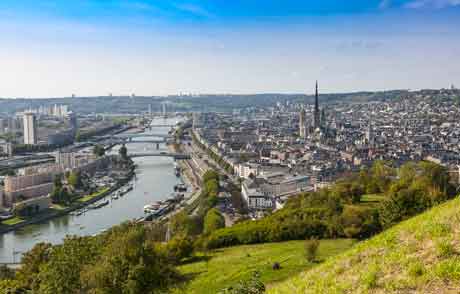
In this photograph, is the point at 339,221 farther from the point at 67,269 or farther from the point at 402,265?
the point at 402,265

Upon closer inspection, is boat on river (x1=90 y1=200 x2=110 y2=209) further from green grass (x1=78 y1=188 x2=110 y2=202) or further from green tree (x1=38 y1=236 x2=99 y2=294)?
green tree (x1=38 y1=236 x2=99 y2=294)

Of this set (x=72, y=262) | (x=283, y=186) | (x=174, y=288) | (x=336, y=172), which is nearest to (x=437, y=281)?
(x=174, y=288)

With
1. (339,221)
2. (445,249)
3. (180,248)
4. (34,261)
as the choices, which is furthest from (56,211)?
(445,249)

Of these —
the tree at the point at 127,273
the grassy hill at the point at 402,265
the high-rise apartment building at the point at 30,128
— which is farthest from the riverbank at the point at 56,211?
the high-rise apartment building at the point at 30,128

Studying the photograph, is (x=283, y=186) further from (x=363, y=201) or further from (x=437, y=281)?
(x=437, y=281)

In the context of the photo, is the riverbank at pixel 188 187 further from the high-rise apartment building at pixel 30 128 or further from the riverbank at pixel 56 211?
the high-rise apartment building at pixel 30 128

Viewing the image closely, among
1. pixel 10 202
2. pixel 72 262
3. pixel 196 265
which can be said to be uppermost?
pixel 72 262

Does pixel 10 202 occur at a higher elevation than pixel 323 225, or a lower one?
lower

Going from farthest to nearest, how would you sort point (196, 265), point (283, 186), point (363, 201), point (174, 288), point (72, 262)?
point (283, 186) < point (363, 201) < point (196, 265) < point (72, 262) < point (174, 288)

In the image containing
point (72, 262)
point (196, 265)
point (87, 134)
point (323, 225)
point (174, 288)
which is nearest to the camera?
point (174, 288)
